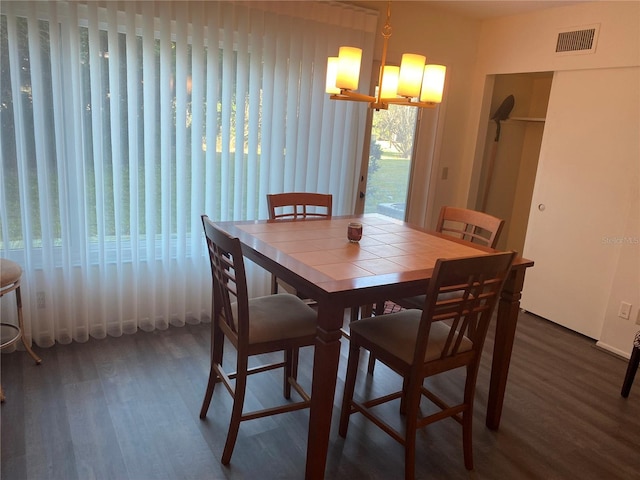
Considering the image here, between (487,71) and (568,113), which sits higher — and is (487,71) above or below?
above

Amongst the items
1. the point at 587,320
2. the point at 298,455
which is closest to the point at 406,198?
the point at 587,320

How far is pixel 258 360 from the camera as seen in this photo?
115 inches

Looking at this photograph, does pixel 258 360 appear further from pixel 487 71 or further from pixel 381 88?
pixel 487 71

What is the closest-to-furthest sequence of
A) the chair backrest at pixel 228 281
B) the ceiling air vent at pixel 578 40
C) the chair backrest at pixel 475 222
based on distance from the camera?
the chair backrest at pixel 228 281
the chair backrest at pixel 475 222
the ceiling air vent at pixel 578 40

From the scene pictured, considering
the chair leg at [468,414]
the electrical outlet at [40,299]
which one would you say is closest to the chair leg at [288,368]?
the chair leg at [468,414]

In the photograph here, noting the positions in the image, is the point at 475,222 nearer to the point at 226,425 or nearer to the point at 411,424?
the point at 411,424

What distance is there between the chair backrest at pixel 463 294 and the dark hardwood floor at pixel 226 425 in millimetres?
588

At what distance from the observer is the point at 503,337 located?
222 centimetres

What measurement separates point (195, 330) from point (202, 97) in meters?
1.60

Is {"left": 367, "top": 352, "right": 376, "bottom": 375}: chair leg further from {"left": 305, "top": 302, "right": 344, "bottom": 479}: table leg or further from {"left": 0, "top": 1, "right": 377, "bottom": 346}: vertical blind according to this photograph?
{"left": 0, "top": 1, "right": 377, "bottom": 346}: vertical blind

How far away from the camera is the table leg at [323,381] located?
5.51 feet

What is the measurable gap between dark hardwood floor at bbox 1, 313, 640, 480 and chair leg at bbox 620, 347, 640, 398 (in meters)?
0.07

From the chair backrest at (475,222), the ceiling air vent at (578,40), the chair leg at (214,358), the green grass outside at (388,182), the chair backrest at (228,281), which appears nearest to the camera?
the chair backrest at (228,281)

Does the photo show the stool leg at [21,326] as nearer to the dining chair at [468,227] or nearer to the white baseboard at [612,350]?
the dining chair at [468,227]
